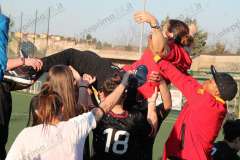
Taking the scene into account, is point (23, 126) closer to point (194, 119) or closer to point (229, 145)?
point (229, 145)

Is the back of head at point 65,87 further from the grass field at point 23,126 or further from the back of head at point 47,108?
the grass field at point 23,126

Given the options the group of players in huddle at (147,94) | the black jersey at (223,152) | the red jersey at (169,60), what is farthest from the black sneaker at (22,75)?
the black jersey at (223,152)

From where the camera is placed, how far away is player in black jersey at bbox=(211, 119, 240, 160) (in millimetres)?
5734

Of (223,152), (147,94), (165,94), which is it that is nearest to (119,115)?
(147,94)

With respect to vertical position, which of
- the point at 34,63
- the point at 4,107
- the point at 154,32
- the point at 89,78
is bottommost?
the point at 4,107

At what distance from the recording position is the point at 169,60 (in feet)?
16.2

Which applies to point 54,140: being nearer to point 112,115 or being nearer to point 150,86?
point 112,115

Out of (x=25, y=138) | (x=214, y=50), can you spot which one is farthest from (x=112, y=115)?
(x=214, y=50)

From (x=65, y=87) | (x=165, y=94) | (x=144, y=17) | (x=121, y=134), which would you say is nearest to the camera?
(x=65, y=87)

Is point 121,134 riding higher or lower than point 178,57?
lower

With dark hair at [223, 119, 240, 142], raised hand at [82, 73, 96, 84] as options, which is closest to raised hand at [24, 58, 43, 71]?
raised hand at [82, 73, 96, 84]

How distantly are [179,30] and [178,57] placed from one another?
254mm

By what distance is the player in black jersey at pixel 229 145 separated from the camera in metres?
5.73

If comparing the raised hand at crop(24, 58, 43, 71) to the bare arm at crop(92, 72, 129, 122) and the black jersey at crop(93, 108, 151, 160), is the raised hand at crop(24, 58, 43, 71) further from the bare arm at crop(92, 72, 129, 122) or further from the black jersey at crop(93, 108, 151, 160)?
the bare arm at crop(92, 72, 129, 122)
